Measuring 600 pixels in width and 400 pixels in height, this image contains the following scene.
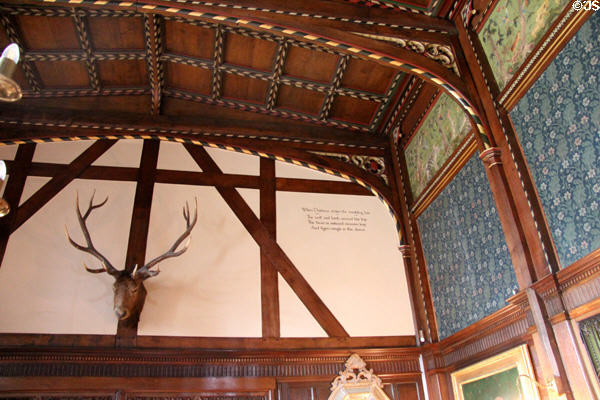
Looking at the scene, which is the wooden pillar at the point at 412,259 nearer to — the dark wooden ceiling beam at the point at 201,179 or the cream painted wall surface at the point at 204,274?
the dark wooden ceiling beam at the point at 201,179

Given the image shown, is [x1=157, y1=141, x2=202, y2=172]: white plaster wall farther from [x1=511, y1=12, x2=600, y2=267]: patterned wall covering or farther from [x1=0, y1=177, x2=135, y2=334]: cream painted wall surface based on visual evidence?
[x1=511, y1=12, x2=600, y2=267]: patterned wall covering

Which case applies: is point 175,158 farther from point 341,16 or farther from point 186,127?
point 341,16

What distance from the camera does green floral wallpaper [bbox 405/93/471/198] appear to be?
16.1 ft

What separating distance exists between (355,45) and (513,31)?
1.37 meters

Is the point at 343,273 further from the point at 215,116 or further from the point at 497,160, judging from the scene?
the point at 215,116

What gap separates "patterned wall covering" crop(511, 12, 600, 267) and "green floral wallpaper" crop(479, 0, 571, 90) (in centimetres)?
32

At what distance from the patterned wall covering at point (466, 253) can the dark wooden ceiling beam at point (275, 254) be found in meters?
1.13

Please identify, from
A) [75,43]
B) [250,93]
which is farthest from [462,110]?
[75,43]

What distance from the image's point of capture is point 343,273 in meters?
5.48

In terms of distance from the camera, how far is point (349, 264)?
18.2ft

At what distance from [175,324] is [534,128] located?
365 cm

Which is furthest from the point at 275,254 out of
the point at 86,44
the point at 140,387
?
the point at 86,44

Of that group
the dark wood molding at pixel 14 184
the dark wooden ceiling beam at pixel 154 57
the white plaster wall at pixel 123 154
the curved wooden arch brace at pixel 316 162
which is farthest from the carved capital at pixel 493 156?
the dark wood molding at pixel 14 184

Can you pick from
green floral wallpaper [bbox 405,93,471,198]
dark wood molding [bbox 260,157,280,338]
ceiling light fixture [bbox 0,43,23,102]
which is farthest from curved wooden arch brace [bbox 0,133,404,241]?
ceiling light fixture [bbox 0,43,23,102]
